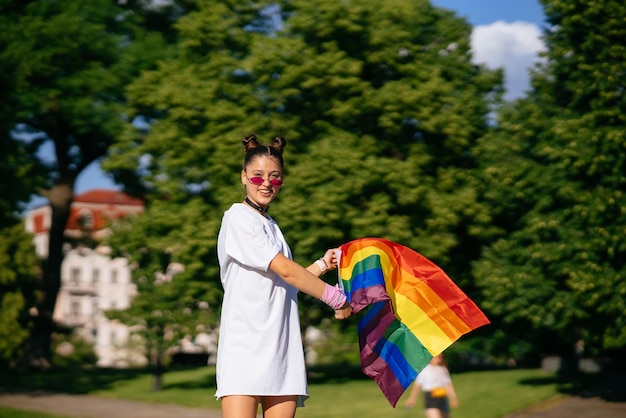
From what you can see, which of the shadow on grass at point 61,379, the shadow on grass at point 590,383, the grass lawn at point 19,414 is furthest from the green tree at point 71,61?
the shadow on grass at point 590,383

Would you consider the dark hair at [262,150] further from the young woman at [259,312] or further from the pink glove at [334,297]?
the pink glove at [334,297]

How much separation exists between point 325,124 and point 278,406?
2468 cm

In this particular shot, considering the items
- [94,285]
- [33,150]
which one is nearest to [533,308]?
[33,150]

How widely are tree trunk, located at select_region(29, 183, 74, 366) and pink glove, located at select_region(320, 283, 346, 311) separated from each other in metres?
35.5

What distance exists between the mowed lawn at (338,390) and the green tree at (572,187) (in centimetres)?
181

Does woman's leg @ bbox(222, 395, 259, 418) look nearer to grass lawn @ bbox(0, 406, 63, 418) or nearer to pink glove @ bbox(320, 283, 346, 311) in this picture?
pink glove @ bbox(320, 283, 346, 311)

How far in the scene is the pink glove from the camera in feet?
14.6

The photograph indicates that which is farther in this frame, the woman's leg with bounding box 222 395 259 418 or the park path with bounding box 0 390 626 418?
the park path with bounding box 0 390 626 418

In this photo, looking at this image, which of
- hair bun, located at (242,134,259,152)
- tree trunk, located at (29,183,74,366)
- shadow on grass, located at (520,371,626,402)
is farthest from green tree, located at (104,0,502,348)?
hair bun, located at (242,134,259,152)

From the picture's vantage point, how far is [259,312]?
14.5ft

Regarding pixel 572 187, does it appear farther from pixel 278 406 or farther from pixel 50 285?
pixel 50 285

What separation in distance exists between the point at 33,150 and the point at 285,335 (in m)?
34.5

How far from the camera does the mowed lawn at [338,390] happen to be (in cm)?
2047

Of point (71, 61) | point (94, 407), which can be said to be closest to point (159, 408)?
point (94, 407)
